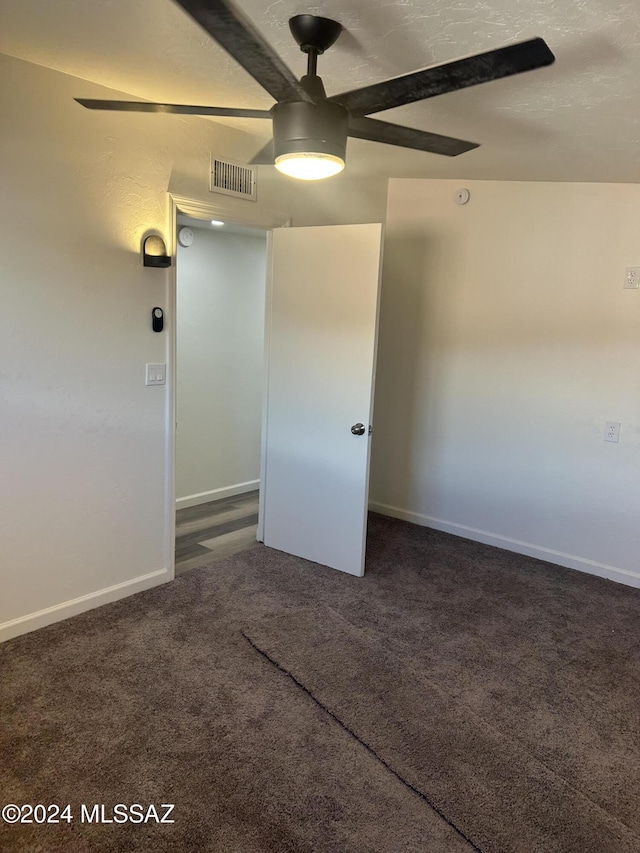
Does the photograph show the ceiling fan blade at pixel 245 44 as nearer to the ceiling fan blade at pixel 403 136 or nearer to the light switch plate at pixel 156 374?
the ceiling fan blade at pixel 403 136

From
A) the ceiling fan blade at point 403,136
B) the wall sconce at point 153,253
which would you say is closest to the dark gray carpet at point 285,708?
the wall sconce at point 153,253

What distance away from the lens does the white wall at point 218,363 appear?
4266 mm

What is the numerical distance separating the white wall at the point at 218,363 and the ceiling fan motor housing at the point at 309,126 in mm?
2652

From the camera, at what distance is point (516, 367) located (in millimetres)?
3686

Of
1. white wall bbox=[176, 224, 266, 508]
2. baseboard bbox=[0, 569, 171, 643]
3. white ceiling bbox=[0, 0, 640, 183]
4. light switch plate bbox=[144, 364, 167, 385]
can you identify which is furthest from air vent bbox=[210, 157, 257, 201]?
baseboard bbox=[0, 569, 171, 643]

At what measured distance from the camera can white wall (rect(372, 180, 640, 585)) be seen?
334 centimetres

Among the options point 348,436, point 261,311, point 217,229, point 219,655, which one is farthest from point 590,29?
point 261,311

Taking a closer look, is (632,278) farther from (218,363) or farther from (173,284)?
(218,363)

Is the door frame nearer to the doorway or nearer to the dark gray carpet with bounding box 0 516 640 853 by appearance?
the dark gray carpet with bounding box 0 516 640 853

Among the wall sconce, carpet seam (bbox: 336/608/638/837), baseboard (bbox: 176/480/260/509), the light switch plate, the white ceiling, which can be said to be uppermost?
the white ceiling

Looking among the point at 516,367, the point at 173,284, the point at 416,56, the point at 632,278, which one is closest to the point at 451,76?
the point at 416,56

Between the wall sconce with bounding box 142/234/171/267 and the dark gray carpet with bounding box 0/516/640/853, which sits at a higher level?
the wall sconce with bounding box 142/234/171/267

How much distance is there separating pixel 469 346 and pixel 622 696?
2312 millimetres

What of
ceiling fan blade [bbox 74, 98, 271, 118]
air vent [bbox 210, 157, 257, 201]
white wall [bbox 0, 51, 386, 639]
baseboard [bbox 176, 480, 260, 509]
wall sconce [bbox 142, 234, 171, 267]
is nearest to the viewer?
ceiling fan blade [bbox 74, 98, 271, 118]
